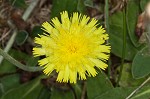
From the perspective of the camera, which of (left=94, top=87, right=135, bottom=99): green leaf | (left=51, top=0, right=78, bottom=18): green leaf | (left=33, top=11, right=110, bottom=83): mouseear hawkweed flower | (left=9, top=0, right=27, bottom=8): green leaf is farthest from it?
(left=9, top=0, right=27, bottom=8): green leaf

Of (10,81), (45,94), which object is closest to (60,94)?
(45,94)

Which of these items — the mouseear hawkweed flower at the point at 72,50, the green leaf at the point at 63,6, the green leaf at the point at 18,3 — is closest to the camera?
the mouseear hawkweed flower at the point at 72,50

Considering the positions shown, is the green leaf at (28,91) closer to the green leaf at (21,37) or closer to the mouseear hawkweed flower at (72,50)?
the green leaf at (21,37)

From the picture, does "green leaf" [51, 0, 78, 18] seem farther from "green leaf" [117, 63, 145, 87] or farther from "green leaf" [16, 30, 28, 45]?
"green leaf" [117, 63, 145, 87]

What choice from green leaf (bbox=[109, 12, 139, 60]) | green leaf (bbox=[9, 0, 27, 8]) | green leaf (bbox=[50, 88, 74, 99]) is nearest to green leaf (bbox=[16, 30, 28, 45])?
green leaf (bbox=[9, 0, 27, 8])

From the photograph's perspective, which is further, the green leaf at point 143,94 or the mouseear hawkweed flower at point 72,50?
the green leaf at point 143,94

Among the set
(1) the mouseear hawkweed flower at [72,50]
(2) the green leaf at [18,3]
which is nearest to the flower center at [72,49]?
(1) the mouseear hawkweed flower at [72,50]

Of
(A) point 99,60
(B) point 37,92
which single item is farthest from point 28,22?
(A) point 99,60
